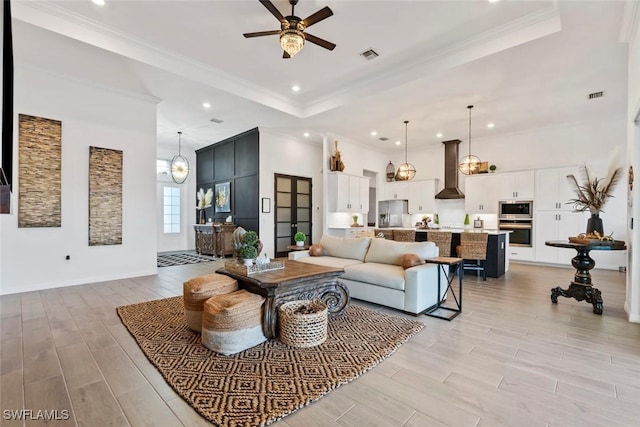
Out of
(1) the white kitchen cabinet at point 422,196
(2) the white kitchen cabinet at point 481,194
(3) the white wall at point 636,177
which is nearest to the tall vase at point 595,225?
(3) the white wall at point 636,177

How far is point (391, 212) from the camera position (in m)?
9.48

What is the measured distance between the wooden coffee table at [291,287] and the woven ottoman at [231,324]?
11 cm

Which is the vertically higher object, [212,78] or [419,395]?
[212,78]

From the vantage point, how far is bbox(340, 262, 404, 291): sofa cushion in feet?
11.5

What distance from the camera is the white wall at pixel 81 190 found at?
14.2 ft

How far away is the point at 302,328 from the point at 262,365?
0.44m

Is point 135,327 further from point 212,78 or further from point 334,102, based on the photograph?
point 334,102

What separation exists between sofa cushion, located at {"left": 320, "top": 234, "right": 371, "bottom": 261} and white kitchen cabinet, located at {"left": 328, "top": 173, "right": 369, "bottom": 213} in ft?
9.92

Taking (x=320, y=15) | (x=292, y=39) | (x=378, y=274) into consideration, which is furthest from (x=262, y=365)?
(x=320, y=15)

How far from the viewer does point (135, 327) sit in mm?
2975

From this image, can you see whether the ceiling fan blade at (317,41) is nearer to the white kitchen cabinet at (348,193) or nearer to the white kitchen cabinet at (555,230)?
the white kitchen cabinet at (348,193)

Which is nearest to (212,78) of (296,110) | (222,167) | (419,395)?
(296,110)

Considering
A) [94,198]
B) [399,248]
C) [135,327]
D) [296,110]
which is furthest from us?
[296,110]

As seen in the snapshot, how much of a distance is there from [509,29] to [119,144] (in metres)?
6.39
